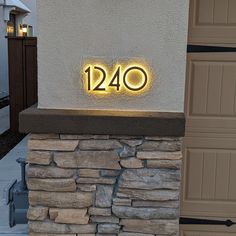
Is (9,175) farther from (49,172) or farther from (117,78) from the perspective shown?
(117,78)

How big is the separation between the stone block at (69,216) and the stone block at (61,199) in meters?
0.04

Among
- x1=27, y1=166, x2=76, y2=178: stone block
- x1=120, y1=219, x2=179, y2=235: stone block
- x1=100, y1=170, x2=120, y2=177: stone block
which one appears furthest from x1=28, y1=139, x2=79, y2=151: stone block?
x1=120, y1=219, x2=179, y2=235: stone block

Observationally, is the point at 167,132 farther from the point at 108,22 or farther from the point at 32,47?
the point at 32,47

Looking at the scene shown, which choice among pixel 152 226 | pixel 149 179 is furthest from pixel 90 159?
pixel 152 226

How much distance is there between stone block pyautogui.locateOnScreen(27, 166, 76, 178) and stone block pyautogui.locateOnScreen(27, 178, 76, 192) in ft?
0.10

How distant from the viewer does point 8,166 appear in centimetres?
612

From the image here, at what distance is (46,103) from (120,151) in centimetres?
65

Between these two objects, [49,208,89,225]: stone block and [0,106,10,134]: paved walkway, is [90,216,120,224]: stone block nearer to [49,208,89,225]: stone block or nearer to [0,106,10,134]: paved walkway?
[49,208,89,225]: stone block

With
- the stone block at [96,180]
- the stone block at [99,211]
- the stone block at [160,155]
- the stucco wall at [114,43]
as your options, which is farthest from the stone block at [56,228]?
the stucco wall at [114,43]

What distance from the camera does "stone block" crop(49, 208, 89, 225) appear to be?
3.12 m

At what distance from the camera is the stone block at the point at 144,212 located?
3088 millimetres

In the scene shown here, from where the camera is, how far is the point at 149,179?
3059mm

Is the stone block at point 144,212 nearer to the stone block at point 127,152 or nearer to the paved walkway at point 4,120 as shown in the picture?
the stone block at point 127,152

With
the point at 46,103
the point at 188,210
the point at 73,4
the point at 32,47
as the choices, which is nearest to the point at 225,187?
the point at 188,210
